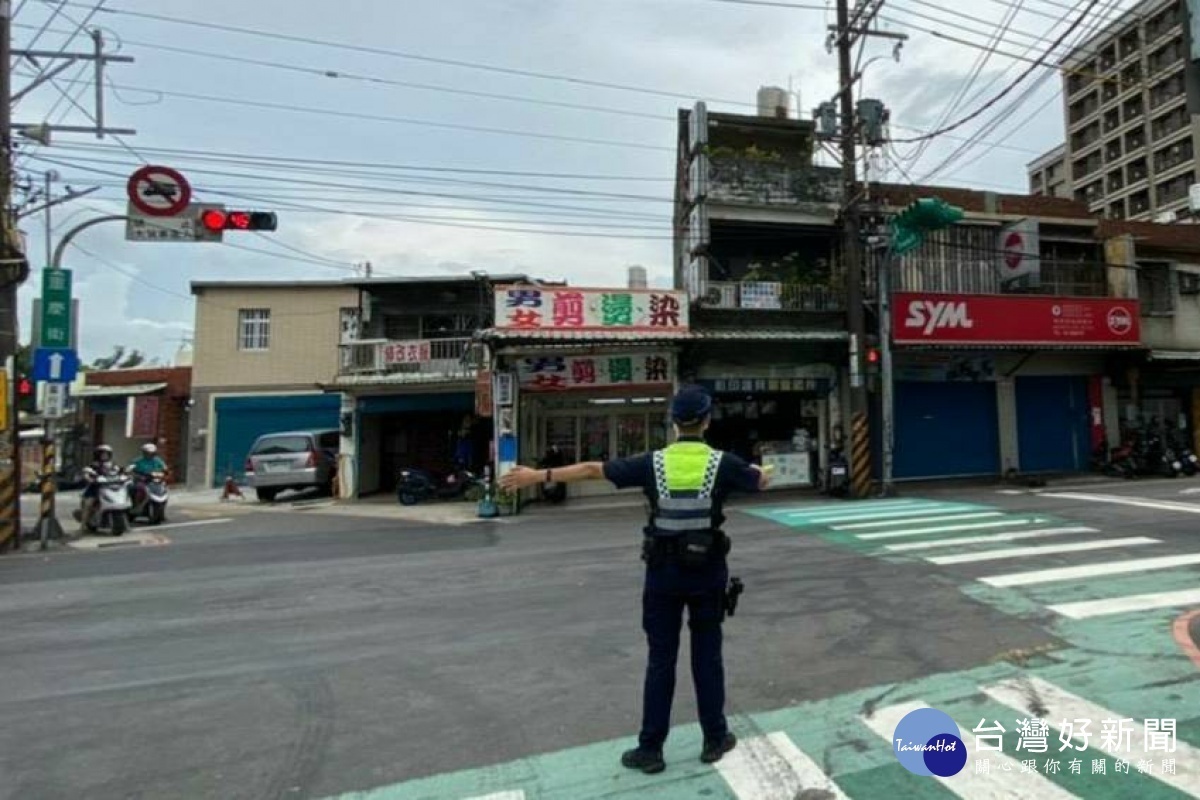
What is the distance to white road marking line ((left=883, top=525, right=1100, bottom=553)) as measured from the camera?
9773 millimetres

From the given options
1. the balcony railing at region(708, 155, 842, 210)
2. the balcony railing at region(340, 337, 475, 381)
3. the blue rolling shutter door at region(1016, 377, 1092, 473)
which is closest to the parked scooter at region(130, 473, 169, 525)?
the balcony railing at region(340, 337, 475, 381)

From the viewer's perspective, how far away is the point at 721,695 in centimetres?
382

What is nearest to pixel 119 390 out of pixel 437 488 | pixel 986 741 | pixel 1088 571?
pixel 437 488

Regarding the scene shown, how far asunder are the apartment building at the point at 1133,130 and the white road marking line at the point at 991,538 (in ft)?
173

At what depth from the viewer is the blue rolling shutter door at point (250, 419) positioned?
27188 mm

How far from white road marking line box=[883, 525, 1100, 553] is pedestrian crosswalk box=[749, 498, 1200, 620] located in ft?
0.04

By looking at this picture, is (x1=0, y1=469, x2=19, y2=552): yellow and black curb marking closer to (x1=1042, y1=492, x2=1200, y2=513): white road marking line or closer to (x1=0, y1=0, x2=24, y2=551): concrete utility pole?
(x1=0, y1=0, x2=24, y2=551): concrete utility pole

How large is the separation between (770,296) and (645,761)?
1665cm

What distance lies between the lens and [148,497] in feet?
53.0

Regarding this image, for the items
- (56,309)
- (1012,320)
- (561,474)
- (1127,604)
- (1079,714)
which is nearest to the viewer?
(561,474)

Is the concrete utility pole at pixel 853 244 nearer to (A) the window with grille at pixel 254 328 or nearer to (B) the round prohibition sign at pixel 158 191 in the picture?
(B) the round prohibition sign at pixel 158 191

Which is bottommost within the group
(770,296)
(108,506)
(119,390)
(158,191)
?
(108,506)

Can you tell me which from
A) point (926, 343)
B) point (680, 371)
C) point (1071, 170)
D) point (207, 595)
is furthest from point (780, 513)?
point (1071, 170)

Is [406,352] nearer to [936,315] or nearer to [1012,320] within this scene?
[936,315]
